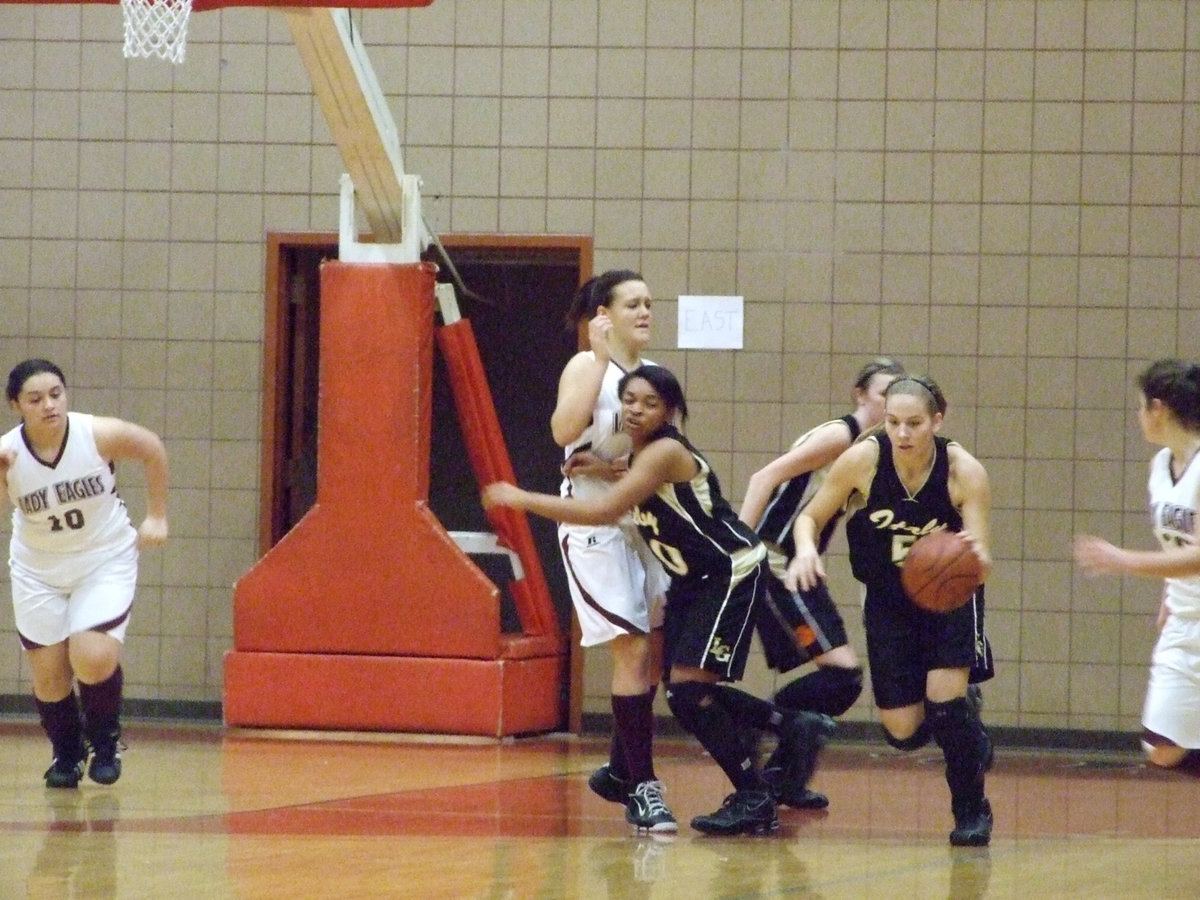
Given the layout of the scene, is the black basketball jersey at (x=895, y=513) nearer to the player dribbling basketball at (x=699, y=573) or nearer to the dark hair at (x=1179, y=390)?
the player dribbling basketball at (x=699, y=573)

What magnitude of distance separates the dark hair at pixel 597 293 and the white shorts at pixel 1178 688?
1.96 metres

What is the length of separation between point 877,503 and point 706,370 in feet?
10.9

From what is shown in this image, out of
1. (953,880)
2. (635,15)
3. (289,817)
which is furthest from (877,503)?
(635,15)

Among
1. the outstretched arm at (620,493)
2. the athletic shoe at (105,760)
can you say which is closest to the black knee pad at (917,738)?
the outstretched arm at (620,493)

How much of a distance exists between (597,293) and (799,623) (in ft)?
4.43

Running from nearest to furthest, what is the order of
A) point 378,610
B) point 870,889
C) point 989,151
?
point 870,889 → point 378,610 → point 989,151

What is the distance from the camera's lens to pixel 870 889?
172 inches

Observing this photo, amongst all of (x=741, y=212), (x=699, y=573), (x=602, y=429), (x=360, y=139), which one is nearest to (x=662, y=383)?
(x=602, y=429)

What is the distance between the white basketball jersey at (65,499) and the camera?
20.1 feet

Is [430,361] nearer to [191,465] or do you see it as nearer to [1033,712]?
[191,465]

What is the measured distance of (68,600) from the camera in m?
6.28

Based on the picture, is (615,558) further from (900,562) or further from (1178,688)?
(1178,688)

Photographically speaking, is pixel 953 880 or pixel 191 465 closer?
pixel 953 880

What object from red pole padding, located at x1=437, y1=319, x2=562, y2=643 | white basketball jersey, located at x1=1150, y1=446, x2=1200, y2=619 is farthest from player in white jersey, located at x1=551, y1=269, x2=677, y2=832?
red pole padding, located at x1=437, y1=319, x2=562, y2=643
